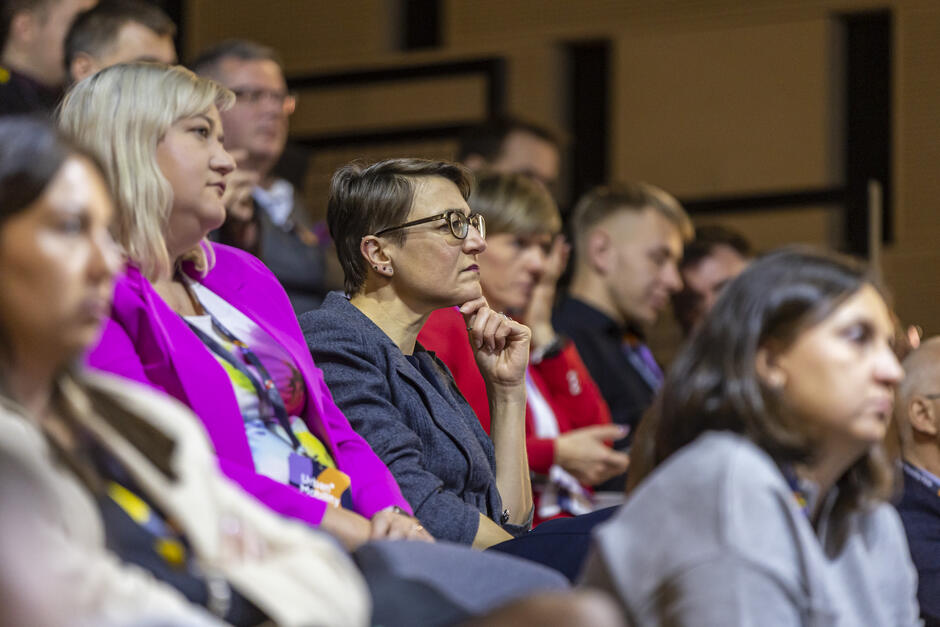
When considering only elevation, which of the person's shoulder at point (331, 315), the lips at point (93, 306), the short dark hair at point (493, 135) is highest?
the lips at point (93, 306)

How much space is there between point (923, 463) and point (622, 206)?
1.91m

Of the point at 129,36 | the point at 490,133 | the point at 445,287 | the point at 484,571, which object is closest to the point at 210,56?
the point at 129,36

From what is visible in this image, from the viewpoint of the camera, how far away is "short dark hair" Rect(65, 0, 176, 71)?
10.6 ft

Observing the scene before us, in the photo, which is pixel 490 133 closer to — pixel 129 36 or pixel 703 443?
pixel 129 36

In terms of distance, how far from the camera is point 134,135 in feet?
6.65

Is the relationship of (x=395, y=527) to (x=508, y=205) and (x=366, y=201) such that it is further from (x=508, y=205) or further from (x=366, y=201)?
(x=508, y=205)

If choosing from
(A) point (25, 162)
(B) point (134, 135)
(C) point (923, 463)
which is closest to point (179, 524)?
(A) point (25, 162)

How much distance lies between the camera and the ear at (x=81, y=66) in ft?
10.4

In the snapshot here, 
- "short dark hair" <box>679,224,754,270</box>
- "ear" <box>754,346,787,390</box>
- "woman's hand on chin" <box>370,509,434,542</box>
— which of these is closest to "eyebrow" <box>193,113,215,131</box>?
"woman's hand on chin" <box>370,509,434,542</box>

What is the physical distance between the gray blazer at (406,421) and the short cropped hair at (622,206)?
200cm

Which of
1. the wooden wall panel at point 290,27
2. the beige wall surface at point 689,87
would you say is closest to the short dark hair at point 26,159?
the beige wall surface at point 689,87

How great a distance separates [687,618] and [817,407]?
0.33 m

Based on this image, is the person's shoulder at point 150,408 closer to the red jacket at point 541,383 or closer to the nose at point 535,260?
the red jacket at point 541,383

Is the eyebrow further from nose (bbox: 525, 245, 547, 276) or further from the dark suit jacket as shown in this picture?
the dark suit jacket
